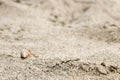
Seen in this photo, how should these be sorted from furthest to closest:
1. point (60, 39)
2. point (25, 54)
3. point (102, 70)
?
point (60, 39)
point (25, 54)
point (102, 70)

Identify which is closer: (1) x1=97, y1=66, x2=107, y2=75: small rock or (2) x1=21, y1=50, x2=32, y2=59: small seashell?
(1) x1=97, y1=66, x2=107, y2=75: small rock

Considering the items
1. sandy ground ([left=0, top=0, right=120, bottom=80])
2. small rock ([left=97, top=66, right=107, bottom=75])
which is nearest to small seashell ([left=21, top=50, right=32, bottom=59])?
sandy ground ([left=0, top=0, right=120, bottom=80])

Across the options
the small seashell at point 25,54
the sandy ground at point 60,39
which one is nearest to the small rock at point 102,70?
the sandy ground at point 60,39

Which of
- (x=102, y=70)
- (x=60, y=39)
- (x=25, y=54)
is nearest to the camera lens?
(x=102, y=70)

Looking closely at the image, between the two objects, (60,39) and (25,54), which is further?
(60,39)

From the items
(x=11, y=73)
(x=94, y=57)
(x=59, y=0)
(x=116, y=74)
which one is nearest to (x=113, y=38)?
(x=94, y=57)

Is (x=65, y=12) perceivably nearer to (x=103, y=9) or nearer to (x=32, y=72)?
(x=103, y=9)

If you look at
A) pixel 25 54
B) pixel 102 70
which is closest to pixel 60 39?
pixel 25 54

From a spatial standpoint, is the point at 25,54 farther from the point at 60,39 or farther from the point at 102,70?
the point at 102,70

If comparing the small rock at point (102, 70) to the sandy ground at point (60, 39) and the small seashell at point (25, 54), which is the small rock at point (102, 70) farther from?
the small seashell at point (25, 54)

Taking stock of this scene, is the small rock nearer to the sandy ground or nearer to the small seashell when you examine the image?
the sandy ground
